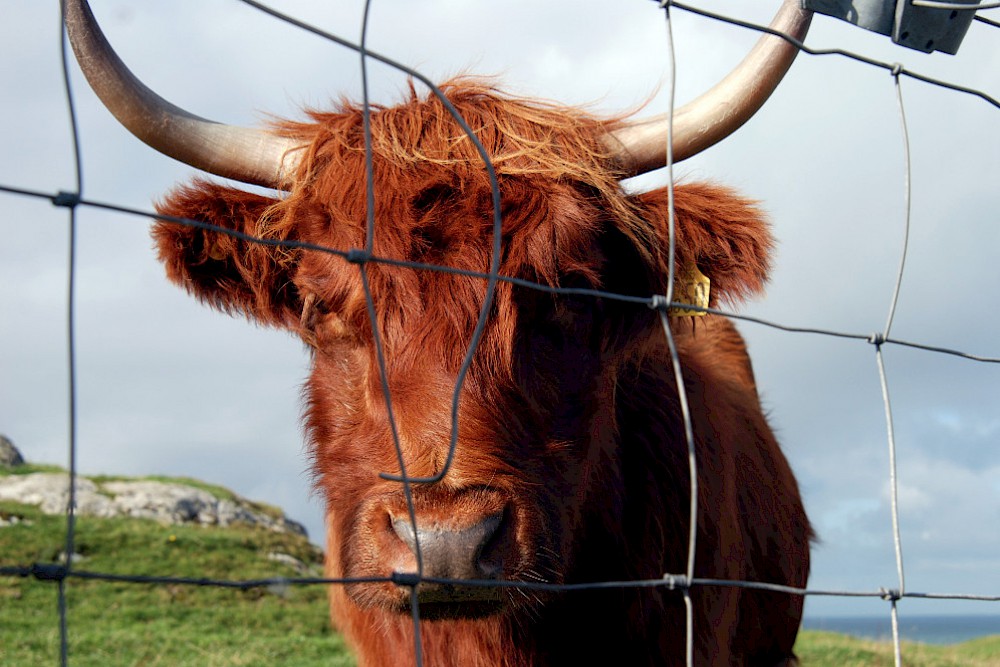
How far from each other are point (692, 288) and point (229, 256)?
1565 millimetres

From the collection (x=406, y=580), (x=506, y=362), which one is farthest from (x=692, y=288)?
(x=406, y=580)

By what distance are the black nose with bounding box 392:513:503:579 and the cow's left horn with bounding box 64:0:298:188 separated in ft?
4.57

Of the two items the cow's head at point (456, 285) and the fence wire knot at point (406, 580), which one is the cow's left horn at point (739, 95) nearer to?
the cow's head at point (456, 285)

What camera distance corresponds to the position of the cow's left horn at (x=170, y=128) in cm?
253

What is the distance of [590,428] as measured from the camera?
9.93ft

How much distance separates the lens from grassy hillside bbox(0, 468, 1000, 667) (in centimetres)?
898

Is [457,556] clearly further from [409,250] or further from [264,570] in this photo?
[264,570]

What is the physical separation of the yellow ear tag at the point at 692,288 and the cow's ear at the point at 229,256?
1.25m

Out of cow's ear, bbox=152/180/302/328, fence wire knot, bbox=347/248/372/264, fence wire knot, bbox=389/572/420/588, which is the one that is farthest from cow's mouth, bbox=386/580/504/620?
cow's ear, bbox=152/180/302/328

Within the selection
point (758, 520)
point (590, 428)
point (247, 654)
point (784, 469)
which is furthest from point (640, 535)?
point (247, 654)

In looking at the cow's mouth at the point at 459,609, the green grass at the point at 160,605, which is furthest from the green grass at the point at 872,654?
the cow's mouth at the point at 459,609

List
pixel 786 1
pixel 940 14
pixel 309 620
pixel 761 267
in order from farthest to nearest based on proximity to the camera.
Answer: pixel 309 620 → pixel 761 267 → pixel 786 1 → pixel 940 14

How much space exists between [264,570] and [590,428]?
12.5 meters

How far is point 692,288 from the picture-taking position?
→ 3223 mm
